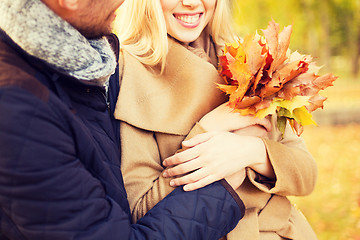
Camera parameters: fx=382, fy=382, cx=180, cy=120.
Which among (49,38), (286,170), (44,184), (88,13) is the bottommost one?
(44,184)

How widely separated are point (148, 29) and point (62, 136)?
1127 mm

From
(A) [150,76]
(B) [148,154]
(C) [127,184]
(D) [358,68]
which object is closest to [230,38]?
(A) [150,76]

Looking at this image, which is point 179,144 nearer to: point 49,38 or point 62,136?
point 62,136

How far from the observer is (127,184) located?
1877mm

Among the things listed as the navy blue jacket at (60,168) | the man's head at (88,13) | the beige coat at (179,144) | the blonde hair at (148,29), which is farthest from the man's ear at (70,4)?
the blonde hair at (148,29)

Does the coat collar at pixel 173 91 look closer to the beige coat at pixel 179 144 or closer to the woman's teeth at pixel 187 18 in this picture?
the beige coat at pixel 179 144

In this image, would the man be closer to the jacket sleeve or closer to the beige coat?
the jacket sleeve

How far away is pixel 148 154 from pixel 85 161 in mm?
528

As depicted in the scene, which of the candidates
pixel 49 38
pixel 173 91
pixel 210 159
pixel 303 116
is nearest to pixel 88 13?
pixel 49 38

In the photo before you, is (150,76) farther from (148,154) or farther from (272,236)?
(272,236)

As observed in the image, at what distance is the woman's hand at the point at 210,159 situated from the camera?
1.79 m

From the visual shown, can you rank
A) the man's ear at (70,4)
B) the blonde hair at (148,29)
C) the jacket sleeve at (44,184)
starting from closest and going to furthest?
the jacket sleeve at (44,184), the man's ear at (70,4), the blonde hair at (148,29)

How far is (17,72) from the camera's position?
4.16 feet

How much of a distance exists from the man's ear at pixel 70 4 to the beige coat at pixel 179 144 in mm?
595
